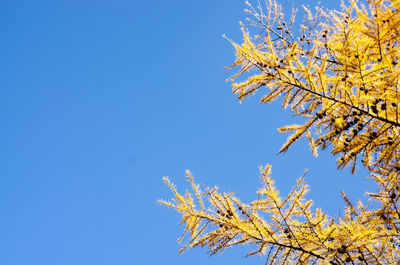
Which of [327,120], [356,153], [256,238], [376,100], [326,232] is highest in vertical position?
[327,120]

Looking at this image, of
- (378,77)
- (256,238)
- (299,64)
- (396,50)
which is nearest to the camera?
(378,77)

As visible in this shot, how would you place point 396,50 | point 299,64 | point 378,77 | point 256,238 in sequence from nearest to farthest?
point 378,77 → point 299,64 → point 256,238 → point 396,50

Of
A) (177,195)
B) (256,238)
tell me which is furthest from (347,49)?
(177,195)

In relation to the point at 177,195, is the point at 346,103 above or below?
below

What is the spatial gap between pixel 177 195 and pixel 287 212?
1282mm

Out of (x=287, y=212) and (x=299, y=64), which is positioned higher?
(x=299, y=64)

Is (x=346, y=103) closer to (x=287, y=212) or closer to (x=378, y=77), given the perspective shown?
(x=378, y=77)

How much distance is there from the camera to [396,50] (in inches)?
141

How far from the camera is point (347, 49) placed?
10.0 feet

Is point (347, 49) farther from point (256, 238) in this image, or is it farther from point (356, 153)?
point (256, 238)

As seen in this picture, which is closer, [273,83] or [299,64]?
[299,64]

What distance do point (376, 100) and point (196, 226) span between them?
2398 millimetres

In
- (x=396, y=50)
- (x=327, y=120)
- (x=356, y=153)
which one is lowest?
(x=356, y=153)

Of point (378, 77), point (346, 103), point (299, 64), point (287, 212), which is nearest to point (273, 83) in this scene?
point (299, 64)
